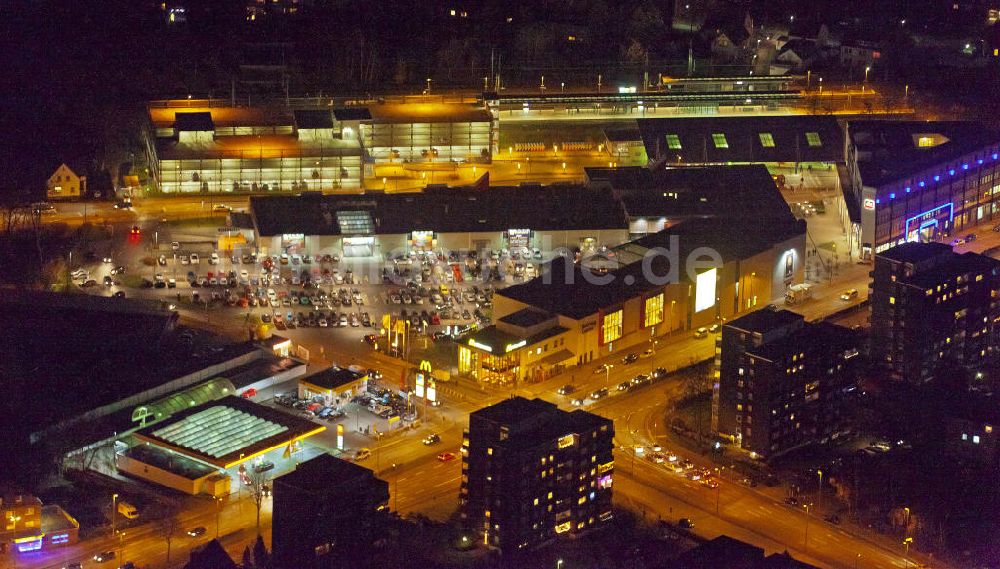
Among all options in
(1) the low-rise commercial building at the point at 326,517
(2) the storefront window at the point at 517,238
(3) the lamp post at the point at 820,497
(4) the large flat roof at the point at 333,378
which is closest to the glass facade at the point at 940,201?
(2) the storefront window at the point at 517,238

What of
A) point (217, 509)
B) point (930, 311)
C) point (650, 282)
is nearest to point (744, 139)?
point (650, 282)

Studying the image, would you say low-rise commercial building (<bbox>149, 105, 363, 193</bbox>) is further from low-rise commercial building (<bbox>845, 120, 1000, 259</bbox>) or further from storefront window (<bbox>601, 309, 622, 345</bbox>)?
low-rise commercial building (<bbox>845, 120, 1000, 259</bbox>)

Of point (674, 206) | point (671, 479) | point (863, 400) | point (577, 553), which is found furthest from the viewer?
point (674, 206)

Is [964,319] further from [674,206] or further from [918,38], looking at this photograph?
[918,38]

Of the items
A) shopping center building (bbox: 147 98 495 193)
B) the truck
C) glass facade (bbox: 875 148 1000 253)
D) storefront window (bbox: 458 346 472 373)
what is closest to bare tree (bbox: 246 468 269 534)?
storefront window (bbox: 458 346 472 373)

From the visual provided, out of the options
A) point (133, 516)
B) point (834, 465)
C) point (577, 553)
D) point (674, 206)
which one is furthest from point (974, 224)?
point (133, 516)

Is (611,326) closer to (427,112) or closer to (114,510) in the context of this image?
(114,510)

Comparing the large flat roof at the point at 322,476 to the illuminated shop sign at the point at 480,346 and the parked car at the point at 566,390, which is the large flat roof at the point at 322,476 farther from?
the parked car at the point at 566,390
